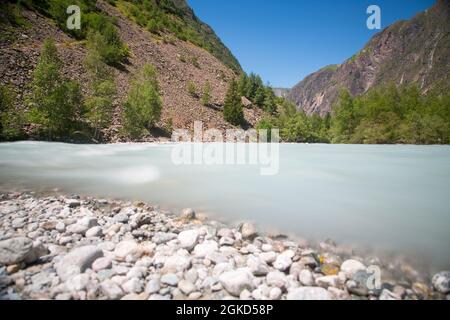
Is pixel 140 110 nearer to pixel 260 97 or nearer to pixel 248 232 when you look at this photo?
pixel 248 232

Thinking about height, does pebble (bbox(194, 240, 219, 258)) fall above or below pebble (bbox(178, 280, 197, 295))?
above

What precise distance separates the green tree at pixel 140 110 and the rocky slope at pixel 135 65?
2.08 m

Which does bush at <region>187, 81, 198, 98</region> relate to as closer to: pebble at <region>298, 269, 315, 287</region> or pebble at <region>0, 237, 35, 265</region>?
pebble at <region>0, 237, 35, 265</region>

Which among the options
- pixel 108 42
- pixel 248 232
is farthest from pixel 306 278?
pixel 108 42

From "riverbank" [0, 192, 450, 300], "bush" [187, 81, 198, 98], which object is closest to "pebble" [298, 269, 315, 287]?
"riverbank" [0, 192, 450, 300]

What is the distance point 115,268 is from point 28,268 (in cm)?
116

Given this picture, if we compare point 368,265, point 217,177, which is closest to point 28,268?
point 368,265

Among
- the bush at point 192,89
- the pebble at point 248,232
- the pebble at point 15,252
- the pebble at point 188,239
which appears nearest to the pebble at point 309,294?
the pebble at point 248,232

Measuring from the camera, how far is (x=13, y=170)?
11.0m

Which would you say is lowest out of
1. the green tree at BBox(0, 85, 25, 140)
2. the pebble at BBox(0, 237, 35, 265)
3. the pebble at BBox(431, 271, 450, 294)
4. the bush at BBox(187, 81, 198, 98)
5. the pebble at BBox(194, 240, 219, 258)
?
the pebble at BBox(431, 271, 450, 294)

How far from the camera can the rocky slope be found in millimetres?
28188

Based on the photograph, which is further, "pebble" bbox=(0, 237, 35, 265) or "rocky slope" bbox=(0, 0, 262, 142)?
"rocky slope" bbox=(0, 0, 262, 142)

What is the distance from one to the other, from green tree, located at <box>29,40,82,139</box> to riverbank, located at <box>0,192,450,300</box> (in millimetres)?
21822
